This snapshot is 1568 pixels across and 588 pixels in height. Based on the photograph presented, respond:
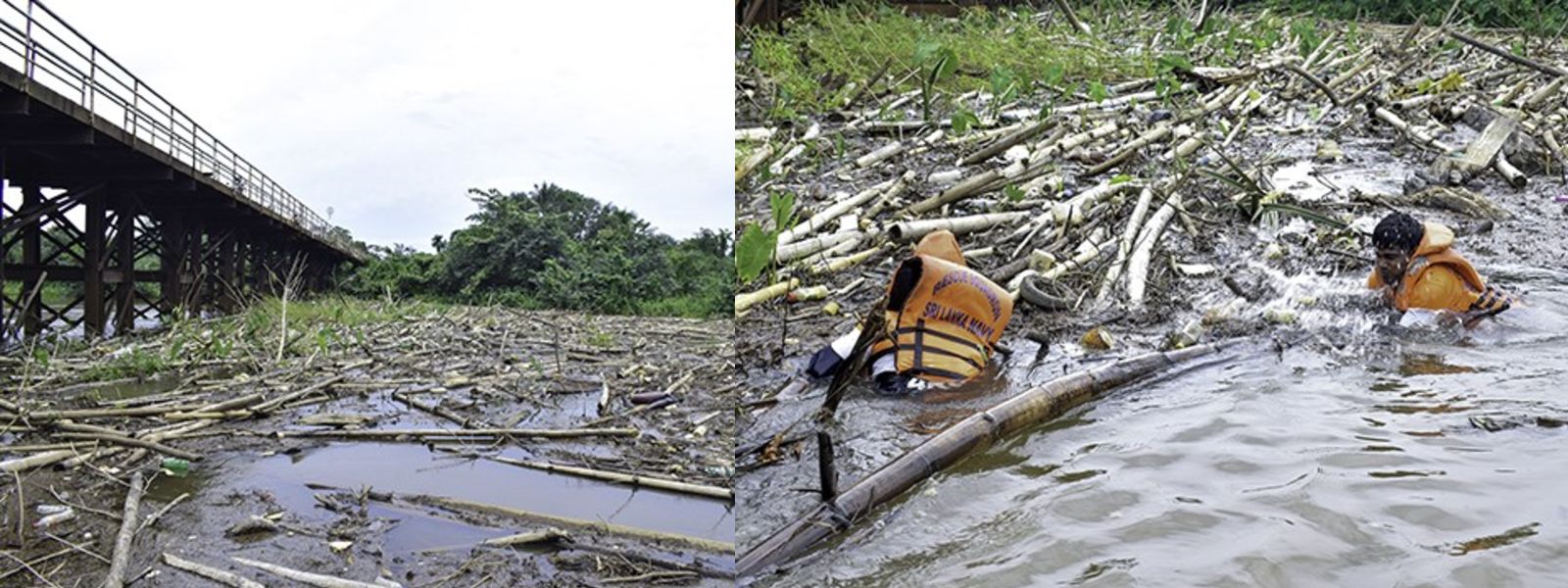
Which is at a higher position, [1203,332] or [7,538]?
[1203,332]

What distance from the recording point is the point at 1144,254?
456 cm

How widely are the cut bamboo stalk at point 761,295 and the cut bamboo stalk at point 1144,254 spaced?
138 centimetres

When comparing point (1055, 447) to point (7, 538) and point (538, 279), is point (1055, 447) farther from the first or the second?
point (538, 279)

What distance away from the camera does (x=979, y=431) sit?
2.47 meters

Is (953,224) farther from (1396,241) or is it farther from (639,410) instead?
(639,410)

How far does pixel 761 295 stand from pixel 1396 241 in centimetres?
242

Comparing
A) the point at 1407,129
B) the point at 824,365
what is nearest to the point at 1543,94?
the point at 1407,129

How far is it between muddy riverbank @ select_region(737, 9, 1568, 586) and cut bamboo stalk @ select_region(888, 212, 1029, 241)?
0.10ft

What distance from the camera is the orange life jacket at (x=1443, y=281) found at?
4.09 metres

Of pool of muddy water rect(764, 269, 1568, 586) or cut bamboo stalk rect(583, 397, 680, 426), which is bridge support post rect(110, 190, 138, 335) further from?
pool of muddy water rect(764, 269, 1568, 586)

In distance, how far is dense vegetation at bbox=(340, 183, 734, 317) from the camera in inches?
672

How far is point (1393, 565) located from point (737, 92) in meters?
5.09

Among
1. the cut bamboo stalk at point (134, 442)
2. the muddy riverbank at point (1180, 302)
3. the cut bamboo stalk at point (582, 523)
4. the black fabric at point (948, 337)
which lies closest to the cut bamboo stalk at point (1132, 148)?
the muddy riverbank at point (1180, 302)

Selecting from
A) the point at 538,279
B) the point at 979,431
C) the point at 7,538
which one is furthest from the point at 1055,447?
the point at 538,279
